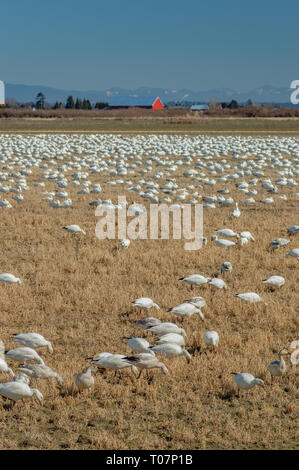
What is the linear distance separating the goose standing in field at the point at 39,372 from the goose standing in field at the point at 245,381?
1863 mm

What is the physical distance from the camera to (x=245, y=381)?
19.1 ft

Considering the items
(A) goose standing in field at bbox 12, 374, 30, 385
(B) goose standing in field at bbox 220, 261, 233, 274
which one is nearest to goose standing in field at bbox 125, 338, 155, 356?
(A) goose standing in field at bbox 12, 374, 30, 385

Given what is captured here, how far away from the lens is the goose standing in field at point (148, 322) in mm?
7239

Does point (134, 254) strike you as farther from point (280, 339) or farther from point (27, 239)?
point (280, 339)

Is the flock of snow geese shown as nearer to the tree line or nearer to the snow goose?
the snow goose

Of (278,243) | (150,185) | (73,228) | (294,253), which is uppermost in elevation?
(150,185)

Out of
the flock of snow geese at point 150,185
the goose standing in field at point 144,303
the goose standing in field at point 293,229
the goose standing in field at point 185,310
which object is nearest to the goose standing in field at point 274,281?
the flock of snow geese at point 150,185

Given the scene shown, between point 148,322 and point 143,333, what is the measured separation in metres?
0.26

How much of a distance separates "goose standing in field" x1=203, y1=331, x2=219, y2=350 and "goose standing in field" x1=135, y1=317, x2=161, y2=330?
0.68 meters

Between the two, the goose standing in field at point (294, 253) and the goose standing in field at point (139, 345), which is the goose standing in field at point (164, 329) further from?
the goose standing in field at point (294, 253)

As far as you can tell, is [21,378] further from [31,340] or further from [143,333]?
[143,333]

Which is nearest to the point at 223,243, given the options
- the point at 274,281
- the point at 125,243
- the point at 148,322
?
the point at 125,243

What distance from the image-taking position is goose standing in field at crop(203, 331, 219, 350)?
6875 mm
